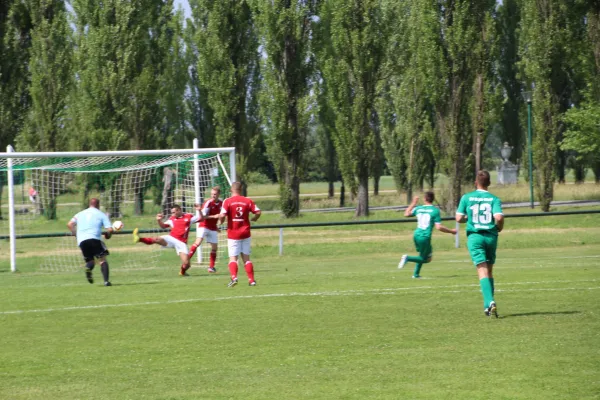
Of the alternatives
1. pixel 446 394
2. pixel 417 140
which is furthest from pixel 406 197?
pixel 446 394

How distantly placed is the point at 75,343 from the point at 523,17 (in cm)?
4173

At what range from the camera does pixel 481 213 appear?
12.3 m

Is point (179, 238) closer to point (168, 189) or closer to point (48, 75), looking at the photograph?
point (168, 189)

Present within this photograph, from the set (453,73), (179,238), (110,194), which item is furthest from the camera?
(453,73)

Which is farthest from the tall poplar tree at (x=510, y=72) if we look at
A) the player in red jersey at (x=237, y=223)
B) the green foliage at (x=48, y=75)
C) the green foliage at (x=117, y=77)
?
the player in red jersey at (x=237, y=223)

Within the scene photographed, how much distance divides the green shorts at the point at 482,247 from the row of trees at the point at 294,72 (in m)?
28.8

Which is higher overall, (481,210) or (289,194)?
(481,210)

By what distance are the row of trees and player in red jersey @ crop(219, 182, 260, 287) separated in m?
25.1

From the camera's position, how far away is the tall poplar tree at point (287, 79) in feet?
137

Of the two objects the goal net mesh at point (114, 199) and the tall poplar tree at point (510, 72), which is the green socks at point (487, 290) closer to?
the goal net mesh at point (114, 199)

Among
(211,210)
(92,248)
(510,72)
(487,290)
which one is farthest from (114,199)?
(510,72)

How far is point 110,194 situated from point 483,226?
21435 millimetres

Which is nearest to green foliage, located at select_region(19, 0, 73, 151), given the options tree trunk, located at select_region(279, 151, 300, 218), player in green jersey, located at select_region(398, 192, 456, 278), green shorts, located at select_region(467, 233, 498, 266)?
tree trunk, located at select_region(279, 151, 300, 218)

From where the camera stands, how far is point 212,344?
35.3 feet
